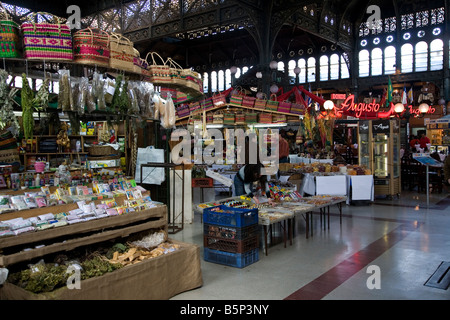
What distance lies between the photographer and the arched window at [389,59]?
2158cm

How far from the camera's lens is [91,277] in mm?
3578

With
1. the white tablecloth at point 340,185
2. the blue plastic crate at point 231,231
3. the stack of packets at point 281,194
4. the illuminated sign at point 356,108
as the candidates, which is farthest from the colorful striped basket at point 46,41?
the illuminated sign at point 356,108

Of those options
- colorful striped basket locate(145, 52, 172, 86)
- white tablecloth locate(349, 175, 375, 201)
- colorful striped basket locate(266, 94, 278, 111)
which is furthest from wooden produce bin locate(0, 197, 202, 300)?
colorful striped basket locate(266, 94, 278, 111)

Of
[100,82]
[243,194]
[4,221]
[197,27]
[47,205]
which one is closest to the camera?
[4,221]

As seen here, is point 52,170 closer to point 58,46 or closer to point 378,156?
point 58,46

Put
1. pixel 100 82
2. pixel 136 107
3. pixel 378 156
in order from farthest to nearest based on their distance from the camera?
1. pixel 378 156
2. pixel 136 107
3. pixel 100 82

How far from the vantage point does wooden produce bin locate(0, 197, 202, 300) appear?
335cm

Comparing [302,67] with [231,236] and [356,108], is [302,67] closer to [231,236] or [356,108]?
[356,108]

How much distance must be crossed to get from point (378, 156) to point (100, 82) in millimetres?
9103

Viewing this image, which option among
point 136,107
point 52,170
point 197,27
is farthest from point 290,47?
point 136,107

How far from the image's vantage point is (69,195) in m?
4.37

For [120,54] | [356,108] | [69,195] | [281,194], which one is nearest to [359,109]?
[356,108]

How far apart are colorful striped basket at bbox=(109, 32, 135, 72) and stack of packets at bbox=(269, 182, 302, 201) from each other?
3645mm

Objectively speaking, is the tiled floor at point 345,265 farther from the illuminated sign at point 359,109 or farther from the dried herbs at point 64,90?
the illuminated sign at point 359,109
